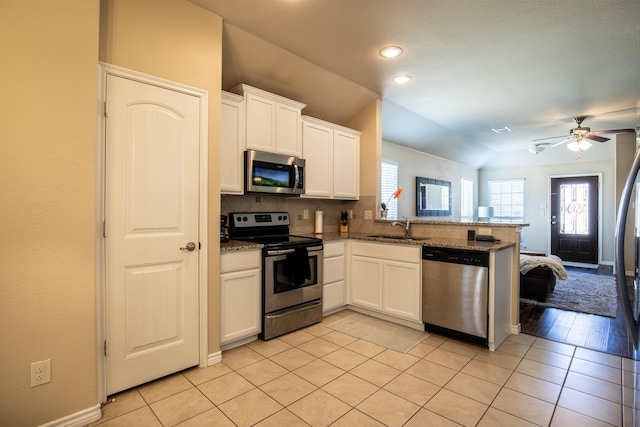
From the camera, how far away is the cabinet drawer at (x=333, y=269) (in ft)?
11.8

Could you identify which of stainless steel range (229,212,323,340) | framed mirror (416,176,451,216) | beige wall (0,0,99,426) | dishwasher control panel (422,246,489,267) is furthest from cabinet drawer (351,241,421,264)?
framed mirror (416,176,451,216)

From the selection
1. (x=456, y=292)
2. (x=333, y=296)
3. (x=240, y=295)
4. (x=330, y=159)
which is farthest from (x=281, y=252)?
(x=456, y=292)

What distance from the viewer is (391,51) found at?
3096 mm

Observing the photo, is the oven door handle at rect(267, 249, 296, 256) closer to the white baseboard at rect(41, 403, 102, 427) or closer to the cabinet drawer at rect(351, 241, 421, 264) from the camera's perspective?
the cabinet drawer at rect(351, 241, 421, 264)

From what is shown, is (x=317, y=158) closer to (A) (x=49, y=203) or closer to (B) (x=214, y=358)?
(B) (x=214, y=358)

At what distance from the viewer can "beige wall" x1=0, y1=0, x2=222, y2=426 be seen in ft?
5.38

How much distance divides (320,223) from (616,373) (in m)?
3.03

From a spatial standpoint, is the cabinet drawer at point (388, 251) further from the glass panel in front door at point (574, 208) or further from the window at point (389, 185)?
the glass panel in front door at point (574, 208)

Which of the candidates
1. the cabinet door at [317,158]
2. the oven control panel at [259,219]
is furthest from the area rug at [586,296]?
the oven control panel at [259,219]

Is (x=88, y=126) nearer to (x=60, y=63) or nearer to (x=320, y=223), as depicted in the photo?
(x=60, y=63)

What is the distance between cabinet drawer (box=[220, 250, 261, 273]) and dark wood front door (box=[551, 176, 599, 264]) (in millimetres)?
7749

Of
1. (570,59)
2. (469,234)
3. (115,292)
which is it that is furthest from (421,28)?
(115,292)

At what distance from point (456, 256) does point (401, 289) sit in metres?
0.69

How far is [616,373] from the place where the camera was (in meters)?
2.43
